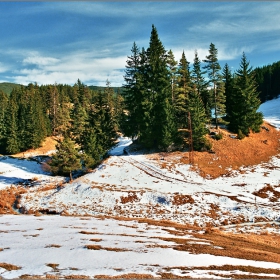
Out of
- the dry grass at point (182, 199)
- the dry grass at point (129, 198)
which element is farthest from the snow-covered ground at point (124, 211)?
the dry grass at point (182, 199)

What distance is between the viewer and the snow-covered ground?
13516 mm

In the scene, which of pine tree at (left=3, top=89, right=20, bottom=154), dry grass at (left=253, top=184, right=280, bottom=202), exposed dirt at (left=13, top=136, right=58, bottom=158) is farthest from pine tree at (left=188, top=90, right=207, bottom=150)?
pine tree at (left=3, top=89, right=20, bottom=154)

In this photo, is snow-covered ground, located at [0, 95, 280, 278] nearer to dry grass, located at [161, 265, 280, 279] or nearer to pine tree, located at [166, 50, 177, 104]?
dry grass, located at [161, 265, 280, 279]

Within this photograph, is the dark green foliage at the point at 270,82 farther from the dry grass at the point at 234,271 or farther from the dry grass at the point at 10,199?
the dry grass at the point at 234,271

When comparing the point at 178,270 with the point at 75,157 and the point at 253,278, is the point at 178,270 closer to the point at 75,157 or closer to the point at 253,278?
the point at 253,278

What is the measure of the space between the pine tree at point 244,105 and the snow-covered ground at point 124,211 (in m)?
9.60

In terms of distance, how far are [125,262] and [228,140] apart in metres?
38.9

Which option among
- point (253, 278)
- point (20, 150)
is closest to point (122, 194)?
point (253, 278)

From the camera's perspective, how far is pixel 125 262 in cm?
1331

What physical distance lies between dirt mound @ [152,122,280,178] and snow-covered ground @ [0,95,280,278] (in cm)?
188

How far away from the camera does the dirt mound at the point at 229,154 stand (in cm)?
3981

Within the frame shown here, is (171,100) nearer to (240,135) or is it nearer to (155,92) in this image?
(155,92)

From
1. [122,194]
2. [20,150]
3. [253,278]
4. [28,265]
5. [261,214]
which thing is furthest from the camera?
[20,150]

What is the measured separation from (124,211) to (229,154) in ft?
76.6
